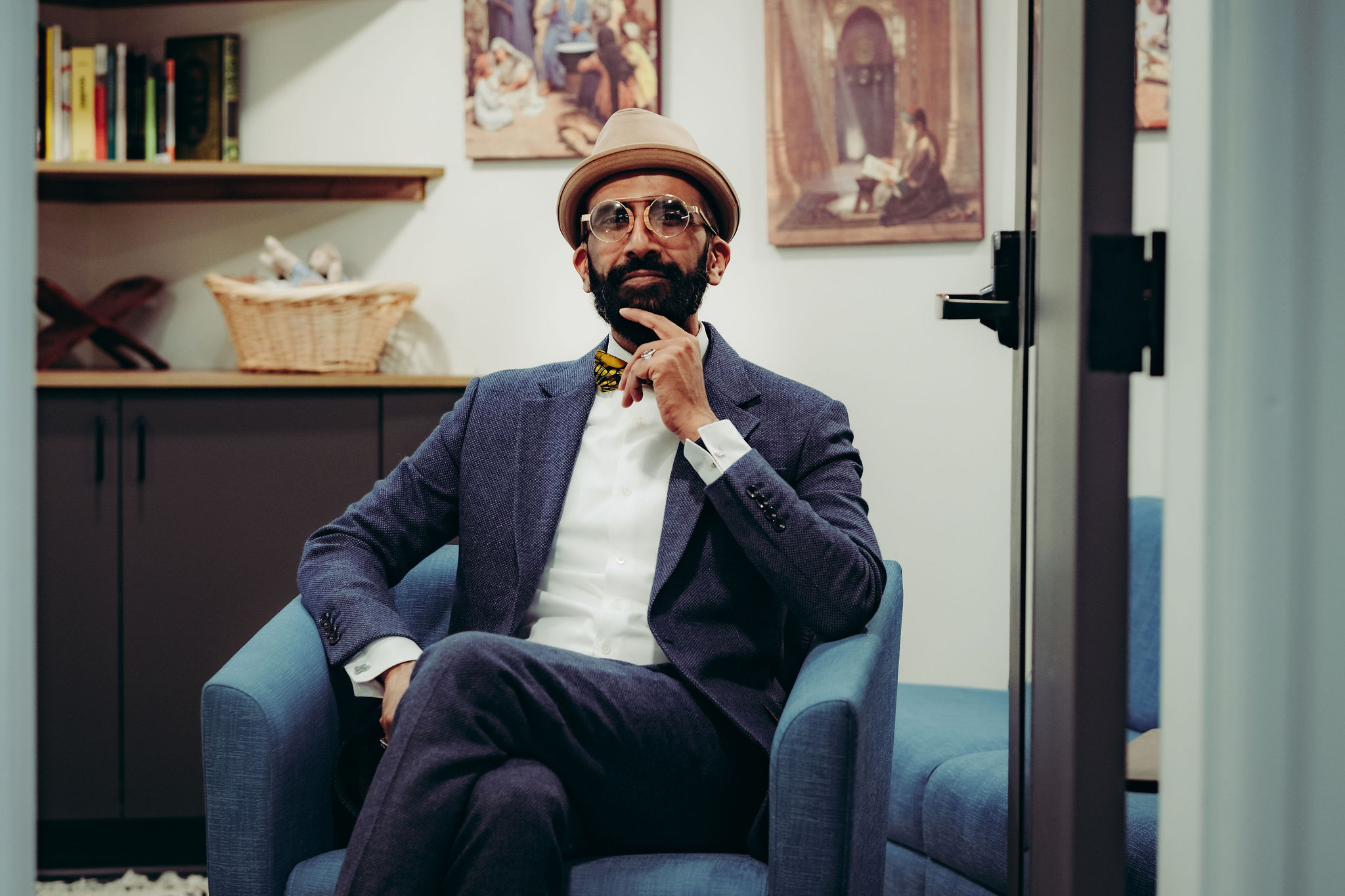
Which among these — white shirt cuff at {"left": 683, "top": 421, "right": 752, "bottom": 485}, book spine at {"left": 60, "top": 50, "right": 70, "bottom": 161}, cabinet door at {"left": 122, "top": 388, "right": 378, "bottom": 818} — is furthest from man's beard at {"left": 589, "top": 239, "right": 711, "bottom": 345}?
book spine at {"left": 60, "top": 50, "right": 70, "bottom": 161}

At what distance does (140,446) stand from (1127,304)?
2311 mm

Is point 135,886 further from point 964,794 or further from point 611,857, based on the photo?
point 964,794

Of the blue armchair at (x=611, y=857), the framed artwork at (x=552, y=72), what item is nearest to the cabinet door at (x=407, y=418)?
the framed artwork at (x=552, y=72)

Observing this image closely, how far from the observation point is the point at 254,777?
124 centimetres

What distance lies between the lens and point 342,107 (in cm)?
271

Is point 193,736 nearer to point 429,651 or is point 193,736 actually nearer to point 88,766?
point 88,766

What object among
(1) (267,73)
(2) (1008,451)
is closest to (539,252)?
(1) (267,73)

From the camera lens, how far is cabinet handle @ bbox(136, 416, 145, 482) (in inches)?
93.9

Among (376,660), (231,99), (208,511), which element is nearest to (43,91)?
(231,99)

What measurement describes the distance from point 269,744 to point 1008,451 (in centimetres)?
184

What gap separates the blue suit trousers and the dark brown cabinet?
127 cm

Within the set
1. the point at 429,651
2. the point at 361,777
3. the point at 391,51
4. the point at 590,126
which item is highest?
the point at 391,51

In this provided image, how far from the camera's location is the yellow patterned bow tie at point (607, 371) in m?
1.67

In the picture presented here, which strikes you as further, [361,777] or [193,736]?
[193,736]
